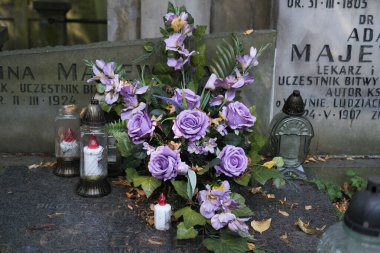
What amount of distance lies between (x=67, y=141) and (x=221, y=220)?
4.10 ft

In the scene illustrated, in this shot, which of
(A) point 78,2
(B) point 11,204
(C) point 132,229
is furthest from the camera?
(A) point 78,2

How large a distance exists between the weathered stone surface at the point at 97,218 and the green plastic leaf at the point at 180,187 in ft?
0.68

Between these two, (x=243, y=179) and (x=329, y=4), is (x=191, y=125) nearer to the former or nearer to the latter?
(x=243, y=179)

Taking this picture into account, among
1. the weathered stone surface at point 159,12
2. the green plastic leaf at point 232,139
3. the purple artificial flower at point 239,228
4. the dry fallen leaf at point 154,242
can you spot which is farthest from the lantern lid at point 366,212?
the weathered stone surface at point 159,12

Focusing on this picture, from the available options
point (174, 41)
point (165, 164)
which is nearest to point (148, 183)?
point (165, 164)

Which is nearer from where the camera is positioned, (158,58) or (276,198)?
(276,198)

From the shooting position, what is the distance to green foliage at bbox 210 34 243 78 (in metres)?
3.53

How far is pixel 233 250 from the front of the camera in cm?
256

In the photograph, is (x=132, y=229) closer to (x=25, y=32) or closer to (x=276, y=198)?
(x=276, y=198)

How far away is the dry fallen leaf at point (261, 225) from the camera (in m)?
2.87

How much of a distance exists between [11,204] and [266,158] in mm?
1707

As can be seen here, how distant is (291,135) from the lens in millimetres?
3721

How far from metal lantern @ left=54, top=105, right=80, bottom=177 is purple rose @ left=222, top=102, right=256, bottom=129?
3.13 ft

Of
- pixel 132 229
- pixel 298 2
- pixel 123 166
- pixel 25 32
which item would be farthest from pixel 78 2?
pixel 132 229
